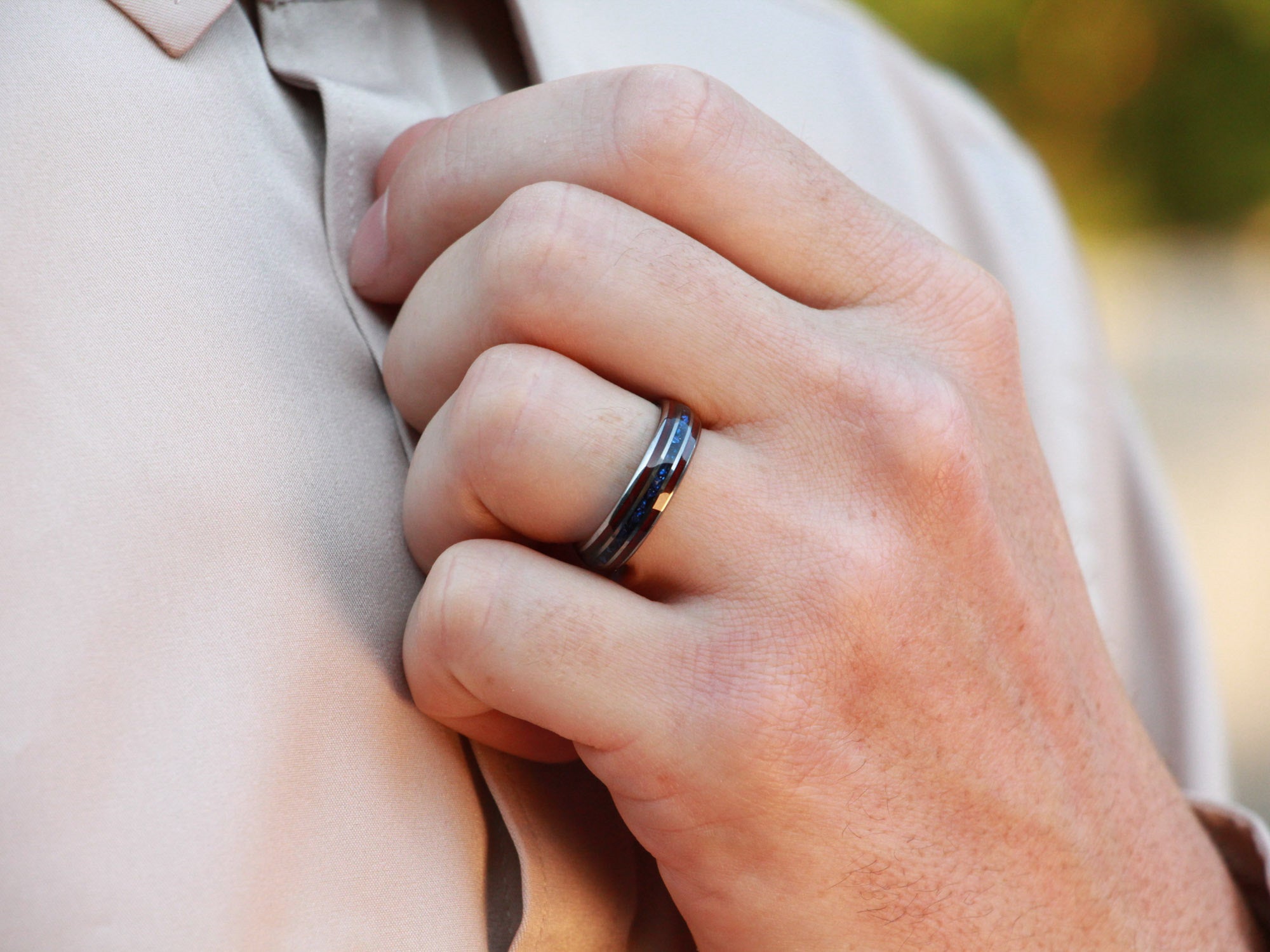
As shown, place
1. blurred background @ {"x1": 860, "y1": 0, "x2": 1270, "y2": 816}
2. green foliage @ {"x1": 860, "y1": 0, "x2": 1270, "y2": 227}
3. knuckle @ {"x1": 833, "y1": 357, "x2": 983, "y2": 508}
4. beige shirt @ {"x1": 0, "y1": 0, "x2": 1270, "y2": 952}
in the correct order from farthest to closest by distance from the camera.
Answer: green foliage @ {"x1": 860, "y1": 0, "x2": 1270, "y2": 227} < blurred background @ {"x1": 860, "y1": 0, "x2": 1270, "y2": 816} < knuckle @ {"x1": 833, "y1": 357, "x2": 983, "y2": 508} < beige shirt @ {"x1": 0, "y1": 0, "x2": 1270, "y2": 952}

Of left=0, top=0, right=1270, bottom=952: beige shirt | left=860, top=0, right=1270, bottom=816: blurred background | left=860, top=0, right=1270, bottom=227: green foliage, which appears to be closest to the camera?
left=0, top=0, right=1270, bottom=952: beige shirt

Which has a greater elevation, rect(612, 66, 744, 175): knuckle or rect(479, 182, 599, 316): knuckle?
rect(612, 66, 744, 175): knuckle

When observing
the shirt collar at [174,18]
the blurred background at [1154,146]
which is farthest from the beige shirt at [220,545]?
the blurred background at [1154,146]

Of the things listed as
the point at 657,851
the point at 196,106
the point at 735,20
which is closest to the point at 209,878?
the point at 657,851

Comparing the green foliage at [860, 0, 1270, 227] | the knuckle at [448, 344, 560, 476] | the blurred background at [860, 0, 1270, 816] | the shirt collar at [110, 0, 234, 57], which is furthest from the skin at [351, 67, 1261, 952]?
the green foliage at [860, 0, 1270, 227]

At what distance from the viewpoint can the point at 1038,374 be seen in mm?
1172

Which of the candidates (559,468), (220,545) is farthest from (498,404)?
(220,545)

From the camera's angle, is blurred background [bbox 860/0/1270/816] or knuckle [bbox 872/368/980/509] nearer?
knuckle [bbox 872/368/980/509]

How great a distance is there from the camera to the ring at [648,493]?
551 millimetres

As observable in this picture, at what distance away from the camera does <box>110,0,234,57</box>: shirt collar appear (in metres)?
0.60

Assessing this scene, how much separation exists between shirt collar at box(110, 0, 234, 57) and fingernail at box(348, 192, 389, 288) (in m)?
0.14

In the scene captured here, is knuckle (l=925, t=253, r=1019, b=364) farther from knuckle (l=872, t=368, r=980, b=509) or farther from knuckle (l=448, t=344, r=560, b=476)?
knuckle (l=448, t=344, r=560, b=476)

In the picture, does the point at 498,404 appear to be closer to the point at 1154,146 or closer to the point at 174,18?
the point at 174,18

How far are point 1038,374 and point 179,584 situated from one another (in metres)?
0.96
